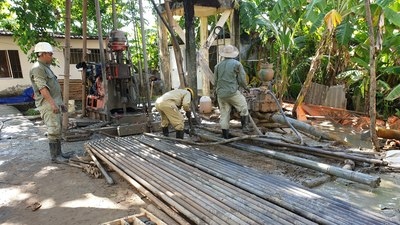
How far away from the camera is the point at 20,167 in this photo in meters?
4.94

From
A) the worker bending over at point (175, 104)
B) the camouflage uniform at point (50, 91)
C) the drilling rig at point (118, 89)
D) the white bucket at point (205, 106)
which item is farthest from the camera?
the white bucket at point (205, 106)

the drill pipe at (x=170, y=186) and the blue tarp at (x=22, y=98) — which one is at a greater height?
the blue tarp at (x=22, y=98)

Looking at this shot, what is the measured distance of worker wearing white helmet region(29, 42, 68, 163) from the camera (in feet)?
15.6

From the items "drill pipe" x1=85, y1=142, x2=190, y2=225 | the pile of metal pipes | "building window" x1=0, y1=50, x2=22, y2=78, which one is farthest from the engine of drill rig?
"building window" x1=0, y1=50, x2=22, y2=78

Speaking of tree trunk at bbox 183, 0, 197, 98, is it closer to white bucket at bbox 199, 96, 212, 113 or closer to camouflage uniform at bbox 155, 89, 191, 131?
white bucket at bbox 199, 96, 212, 113

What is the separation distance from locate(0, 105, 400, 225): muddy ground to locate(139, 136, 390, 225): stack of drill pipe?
323 millimetres

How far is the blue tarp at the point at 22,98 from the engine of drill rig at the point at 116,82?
6.06 metres

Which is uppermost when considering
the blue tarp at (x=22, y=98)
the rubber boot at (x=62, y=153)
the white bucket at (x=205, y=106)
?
the blue tarp at (x=22, y=98)

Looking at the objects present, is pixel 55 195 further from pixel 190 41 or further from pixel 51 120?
pixel 190 41

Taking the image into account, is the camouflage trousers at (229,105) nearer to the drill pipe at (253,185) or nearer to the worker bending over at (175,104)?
the worker bending over at (175,104)

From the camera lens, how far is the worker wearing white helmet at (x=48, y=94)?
4.77 meters

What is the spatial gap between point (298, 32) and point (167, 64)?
15.1ft

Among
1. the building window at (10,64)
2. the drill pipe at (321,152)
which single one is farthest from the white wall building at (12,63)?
the drill pipe at (321,152)

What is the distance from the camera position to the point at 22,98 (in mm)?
13336
